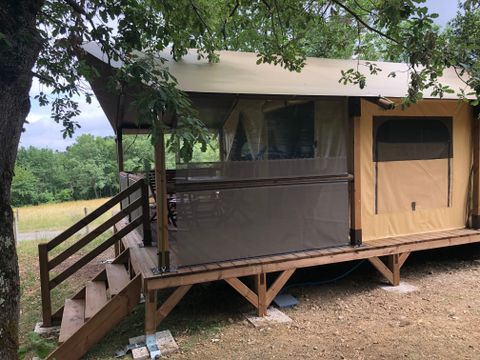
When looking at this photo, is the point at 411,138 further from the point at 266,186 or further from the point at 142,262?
the point at 142,262

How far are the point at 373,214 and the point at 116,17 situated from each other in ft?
12.9

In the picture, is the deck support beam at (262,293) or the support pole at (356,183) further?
the support pole at (356,183)

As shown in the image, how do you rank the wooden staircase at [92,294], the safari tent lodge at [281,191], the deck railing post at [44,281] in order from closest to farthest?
the wooden staircase at [92,294], the safari tent lodge at [281,191], the deck railing post at [44,281]

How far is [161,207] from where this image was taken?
3.90 metres

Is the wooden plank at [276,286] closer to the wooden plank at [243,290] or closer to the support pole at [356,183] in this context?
the wooden plank at [243,290]

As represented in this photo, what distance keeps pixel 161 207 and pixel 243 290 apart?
1.33 metres

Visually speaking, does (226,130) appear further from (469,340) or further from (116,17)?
(469,340)

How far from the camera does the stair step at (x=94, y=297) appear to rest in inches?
164

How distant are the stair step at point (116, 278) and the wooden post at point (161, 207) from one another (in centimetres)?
69

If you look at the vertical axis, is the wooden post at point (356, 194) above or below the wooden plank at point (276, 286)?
above

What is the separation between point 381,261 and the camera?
17.0 ft

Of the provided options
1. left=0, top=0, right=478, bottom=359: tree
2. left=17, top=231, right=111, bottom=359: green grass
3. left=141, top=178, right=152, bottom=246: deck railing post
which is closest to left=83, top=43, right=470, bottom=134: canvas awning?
left=0, top=0, right=478, bottom=359: tree

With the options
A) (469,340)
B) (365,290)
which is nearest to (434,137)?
(365,290)

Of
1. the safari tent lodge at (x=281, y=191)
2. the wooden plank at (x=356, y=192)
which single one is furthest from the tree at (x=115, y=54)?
the wooden plank at (x=356, y=192)
